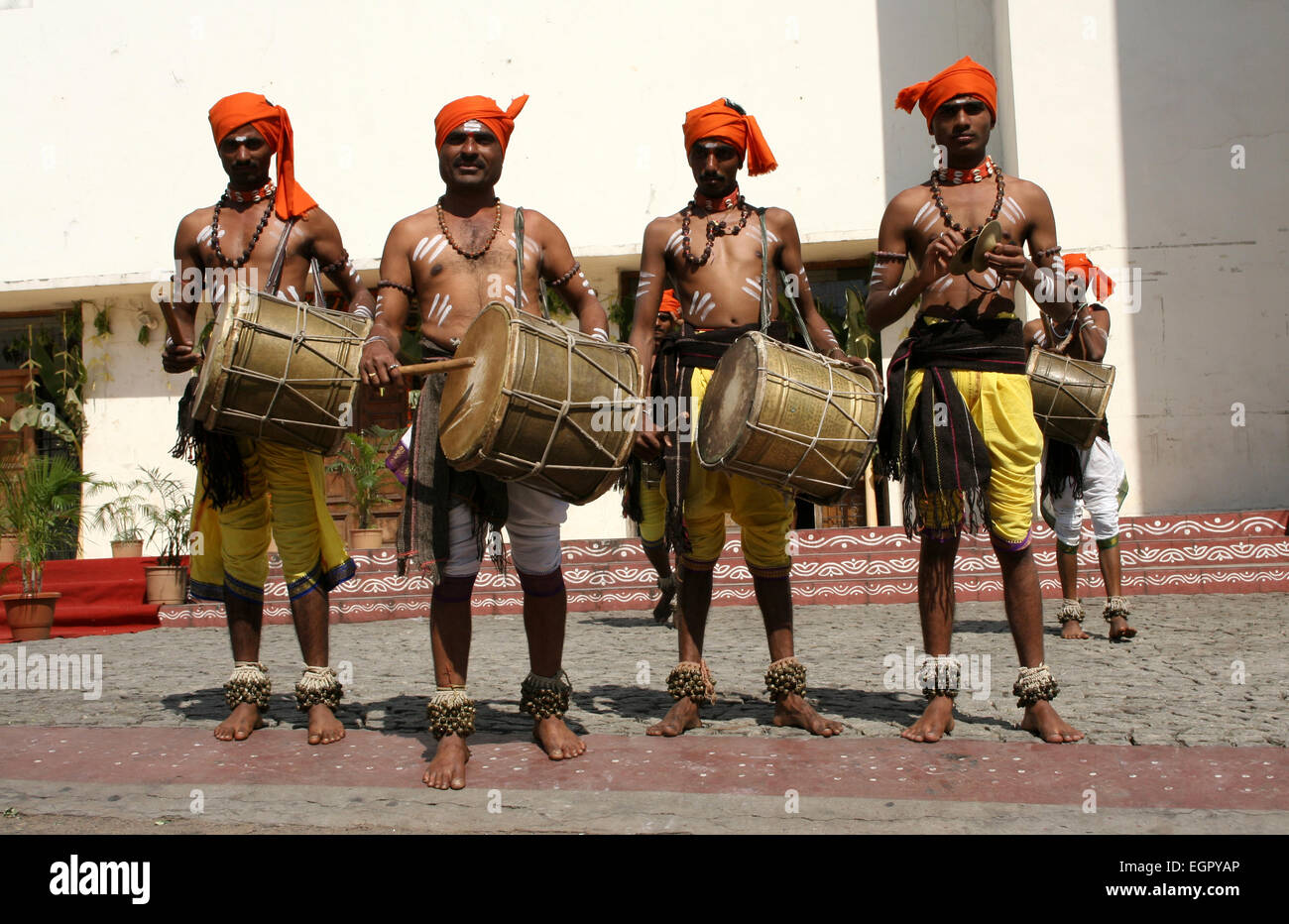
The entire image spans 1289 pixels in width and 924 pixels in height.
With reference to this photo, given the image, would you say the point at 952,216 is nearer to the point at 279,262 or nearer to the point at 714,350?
the point at 714,350

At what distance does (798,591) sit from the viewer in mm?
9547

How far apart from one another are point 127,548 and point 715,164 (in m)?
9.20

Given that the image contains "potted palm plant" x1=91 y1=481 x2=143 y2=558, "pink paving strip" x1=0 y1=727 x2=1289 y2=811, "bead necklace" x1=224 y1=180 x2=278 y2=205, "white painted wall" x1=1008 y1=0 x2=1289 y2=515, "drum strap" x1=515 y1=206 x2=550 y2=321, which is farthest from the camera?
"potted palm plant" x1=91 y1=481 x2=143 y2=558

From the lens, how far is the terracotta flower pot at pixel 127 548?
11.4 meters

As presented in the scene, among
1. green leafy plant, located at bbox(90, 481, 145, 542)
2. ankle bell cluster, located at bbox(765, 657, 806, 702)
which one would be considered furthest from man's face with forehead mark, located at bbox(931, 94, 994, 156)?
green leafy plant, located at bbox(90, 481, 145, 542)

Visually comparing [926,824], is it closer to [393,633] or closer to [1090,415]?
[1090,415]

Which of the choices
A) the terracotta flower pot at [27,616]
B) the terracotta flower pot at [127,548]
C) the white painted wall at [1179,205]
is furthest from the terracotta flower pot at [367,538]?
the white painted wall at [1179,205]

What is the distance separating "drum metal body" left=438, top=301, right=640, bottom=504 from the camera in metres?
3.19

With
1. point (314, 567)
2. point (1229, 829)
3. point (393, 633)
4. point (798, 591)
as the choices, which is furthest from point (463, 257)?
point (798, 591)

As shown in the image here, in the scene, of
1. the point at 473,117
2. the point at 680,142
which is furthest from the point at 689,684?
the point at 680,142

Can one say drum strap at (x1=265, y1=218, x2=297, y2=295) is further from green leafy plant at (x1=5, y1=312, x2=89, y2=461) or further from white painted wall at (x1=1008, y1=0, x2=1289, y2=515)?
green leafy plant at (x1=5, y1=312, x2=89, y2=461)

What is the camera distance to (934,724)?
379 centimetres

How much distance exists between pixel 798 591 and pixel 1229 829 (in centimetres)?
681

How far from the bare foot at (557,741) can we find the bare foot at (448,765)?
0.87 ft
